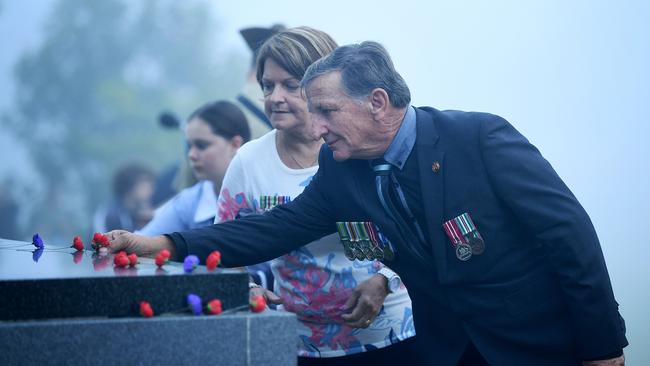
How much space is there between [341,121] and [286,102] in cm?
69

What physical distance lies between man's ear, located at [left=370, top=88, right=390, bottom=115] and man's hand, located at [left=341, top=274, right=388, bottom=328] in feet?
2.26

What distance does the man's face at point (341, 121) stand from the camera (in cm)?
380

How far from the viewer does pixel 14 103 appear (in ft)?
112

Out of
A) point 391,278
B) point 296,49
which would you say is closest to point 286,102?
point 296,49

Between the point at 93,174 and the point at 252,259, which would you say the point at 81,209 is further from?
the point at 252,259

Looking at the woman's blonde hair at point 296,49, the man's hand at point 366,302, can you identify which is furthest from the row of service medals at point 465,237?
the woman's blonde hair at point 296,49

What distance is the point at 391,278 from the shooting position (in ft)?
13.7

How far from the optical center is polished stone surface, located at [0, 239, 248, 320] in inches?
114

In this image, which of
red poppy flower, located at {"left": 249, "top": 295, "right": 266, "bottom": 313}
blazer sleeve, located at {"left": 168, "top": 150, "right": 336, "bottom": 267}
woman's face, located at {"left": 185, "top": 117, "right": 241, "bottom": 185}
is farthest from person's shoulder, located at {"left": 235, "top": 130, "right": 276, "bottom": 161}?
woman's face, located at {"left": 185, "top": 117, "right": 241, "bottom": 185}

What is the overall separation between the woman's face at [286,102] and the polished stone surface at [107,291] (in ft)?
4.88

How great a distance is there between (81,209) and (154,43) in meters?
7.58

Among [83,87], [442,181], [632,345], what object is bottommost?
[632,345]

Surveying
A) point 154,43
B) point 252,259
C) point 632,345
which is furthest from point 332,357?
point 154,43

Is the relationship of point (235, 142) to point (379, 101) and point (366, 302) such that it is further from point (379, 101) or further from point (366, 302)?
point (379, 101)
